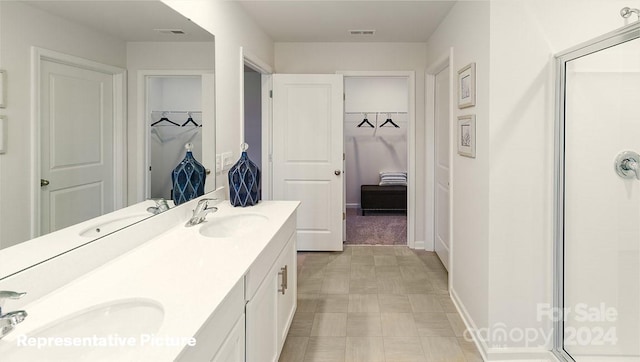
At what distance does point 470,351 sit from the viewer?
93.5 inches

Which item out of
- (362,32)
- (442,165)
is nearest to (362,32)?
(362,32)

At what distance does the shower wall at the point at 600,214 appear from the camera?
2.04m

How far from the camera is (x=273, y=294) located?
1.95 meters

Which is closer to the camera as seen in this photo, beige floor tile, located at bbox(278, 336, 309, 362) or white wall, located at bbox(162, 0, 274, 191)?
beige floor tile, located at bbox(278, 336, 309, 362)

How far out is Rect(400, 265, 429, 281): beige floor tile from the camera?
144 inches

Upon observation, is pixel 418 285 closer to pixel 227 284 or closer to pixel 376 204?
pixel 227 284

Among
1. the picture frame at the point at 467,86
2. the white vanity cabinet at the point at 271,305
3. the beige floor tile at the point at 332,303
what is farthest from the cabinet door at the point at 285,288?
the picture frame at the point at 467,86

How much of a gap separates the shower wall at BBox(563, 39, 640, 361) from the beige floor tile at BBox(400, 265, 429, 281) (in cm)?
152

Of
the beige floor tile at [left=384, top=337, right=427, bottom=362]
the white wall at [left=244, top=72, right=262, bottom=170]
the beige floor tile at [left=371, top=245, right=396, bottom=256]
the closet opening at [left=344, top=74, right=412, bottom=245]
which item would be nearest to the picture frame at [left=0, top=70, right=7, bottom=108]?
the beige floor tile at [left=384, top=337, right=427, bottom=362]

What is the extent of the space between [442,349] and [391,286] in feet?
3.44

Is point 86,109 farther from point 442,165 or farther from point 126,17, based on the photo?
point 442,165

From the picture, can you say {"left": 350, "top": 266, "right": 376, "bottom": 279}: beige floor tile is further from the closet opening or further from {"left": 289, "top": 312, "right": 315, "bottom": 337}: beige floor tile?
the closet opening

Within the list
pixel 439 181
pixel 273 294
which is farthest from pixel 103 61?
pixel 439 181

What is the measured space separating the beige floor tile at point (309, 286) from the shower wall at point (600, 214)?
1835mm
